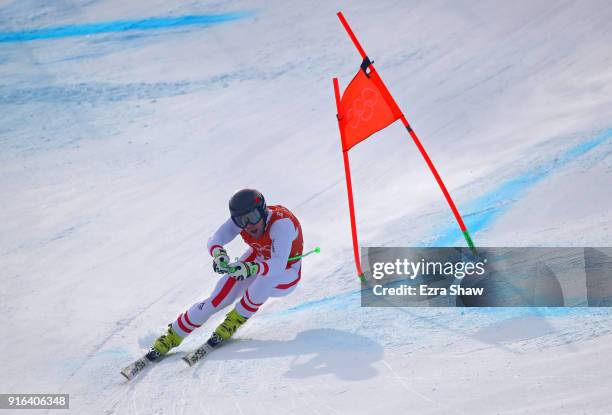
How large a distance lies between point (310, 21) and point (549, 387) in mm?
9034

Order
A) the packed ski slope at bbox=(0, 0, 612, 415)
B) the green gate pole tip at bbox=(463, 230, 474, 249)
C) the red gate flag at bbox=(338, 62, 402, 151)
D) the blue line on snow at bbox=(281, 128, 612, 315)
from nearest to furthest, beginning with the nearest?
the packed ski slope at bbox=(0, 0, 612, 415) → the red gate flag at bbox=(338, 62, 402, 151) → the green gate pole tip at bbox=(463, 230, 474, 249) → the blue line on snow at bbox=(281, 128, 612, 315)

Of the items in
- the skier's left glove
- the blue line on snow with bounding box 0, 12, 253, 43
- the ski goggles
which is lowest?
the skier's left glove

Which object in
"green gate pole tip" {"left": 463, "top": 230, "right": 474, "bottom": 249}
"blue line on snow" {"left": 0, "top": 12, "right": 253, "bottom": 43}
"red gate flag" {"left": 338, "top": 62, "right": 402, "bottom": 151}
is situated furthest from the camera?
"blue line on snow" {"left": 0, "top": 12, "right": 253, "bottom": 43}

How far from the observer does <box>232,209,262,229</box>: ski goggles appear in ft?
17.3

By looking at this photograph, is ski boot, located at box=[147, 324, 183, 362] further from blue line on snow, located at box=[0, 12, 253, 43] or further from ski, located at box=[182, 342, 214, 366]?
blue line on snow, located at box=[0, 12, 253, 43]

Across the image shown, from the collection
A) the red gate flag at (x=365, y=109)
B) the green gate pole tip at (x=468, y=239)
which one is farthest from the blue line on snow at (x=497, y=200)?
the red gate flag at (x=365, y=109)

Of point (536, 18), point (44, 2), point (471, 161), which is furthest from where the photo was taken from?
point (44, 2)

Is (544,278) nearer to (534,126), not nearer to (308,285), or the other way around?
(308,285)

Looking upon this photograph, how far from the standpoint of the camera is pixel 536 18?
→ 34.6 ft

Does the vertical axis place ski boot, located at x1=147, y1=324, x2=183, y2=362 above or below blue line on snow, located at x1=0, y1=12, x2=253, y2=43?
below

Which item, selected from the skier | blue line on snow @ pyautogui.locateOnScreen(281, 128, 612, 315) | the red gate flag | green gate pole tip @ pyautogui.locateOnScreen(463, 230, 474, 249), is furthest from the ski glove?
green gate pole tip @ pyautogui.locateOnScreen(463, 230, 474, 249)

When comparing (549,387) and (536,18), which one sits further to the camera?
(536,18)

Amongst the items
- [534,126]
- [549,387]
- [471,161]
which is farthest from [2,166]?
[549,387]

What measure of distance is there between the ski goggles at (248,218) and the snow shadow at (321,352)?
0.88 metres
